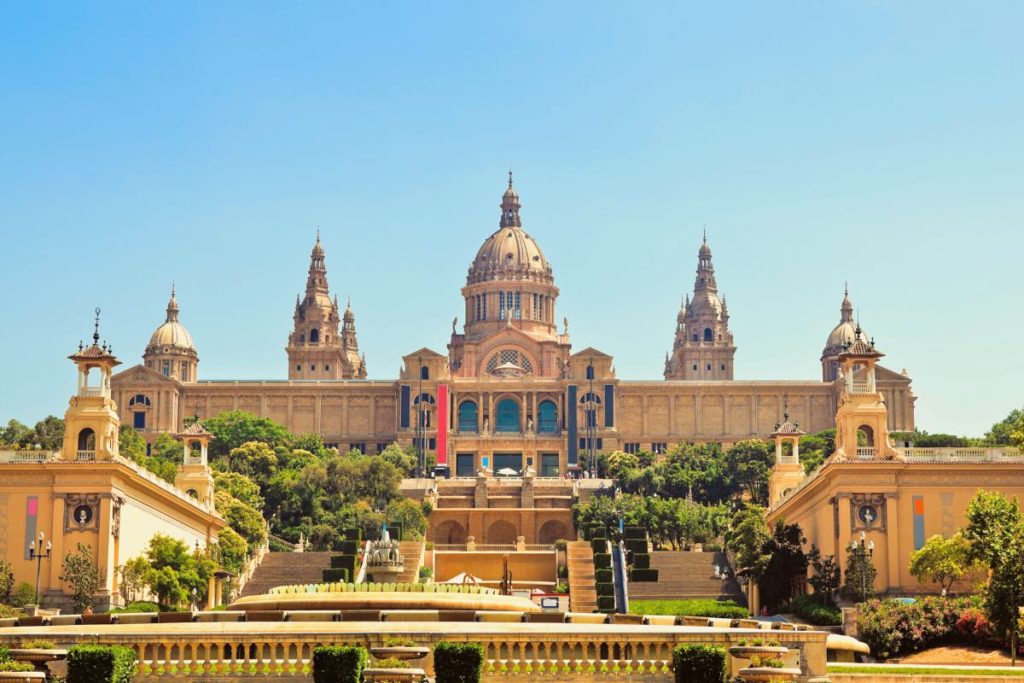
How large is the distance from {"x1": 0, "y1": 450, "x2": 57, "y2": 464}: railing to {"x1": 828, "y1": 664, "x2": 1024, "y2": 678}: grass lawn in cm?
4346

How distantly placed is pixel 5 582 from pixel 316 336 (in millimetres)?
112638

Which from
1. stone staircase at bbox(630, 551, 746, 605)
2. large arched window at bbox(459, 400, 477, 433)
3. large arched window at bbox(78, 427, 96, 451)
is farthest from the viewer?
large arched window at bbox(459, 400, 477, 433)

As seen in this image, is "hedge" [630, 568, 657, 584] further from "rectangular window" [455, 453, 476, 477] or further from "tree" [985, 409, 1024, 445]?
"rectangular window" [455, 453, 476, 477]

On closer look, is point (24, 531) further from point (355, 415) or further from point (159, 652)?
point (355, 415)

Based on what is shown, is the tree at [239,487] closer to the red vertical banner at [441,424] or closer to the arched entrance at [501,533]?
the arched entrance at [501,533]

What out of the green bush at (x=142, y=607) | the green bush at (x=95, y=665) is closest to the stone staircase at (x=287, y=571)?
the green bush at (x=142, y=607)

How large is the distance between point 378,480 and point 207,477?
29.2m

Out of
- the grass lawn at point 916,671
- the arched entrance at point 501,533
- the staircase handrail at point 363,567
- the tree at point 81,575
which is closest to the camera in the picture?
the grass lawn at point 916,671

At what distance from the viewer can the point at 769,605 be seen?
7206 cm

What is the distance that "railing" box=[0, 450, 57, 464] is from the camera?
65875 millimetres

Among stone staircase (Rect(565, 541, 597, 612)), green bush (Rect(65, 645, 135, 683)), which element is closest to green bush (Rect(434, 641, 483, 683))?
green bush (Rect(65, 645, 135, 683))

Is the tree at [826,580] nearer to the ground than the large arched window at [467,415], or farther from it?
nearer to the ground

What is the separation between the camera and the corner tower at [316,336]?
572ft

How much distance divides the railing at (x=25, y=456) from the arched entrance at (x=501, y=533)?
51623mm
